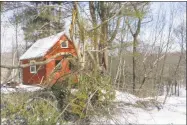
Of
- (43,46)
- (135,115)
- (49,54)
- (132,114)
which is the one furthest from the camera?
(43,46)

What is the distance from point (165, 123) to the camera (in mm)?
9078

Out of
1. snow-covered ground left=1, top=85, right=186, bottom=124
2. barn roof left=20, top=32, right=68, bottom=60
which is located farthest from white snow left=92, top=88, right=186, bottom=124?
barn roof left=20, top=32, right=68, bottom=60

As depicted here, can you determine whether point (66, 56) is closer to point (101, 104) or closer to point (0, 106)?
point (101, 104)

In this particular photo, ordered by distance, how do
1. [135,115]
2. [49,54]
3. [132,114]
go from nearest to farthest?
[132,114] → [135,115] → [49,54]

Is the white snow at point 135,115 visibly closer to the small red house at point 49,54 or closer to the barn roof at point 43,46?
the small red house at point 49,54

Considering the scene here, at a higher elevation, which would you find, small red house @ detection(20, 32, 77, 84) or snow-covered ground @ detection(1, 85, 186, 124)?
small red house @ detection(20, 32, 77, 84)

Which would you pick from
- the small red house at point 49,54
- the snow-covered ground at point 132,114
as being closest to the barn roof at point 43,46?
the small red house at point 49,54

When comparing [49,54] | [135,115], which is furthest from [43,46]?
[135,115]

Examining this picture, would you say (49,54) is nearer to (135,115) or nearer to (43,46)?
(43,46)

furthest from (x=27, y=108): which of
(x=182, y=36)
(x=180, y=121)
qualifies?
(x=182, y=36)

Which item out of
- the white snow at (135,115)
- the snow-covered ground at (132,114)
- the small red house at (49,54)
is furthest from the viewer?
the small red house at (49,54)

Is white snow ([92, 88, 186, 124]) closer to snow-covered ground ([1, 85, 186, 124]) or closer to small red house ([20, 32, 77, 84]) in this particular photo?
snow-covered ground ([1, 85, 186, 124])

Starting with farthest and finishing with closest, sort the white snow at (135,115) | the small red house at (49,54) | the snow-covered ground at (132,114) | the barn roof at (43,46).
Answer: the barn roof at (43,46)
the small red house at (49,54)
the white snow at (135,115)
the snow-covered ground at (132,114)

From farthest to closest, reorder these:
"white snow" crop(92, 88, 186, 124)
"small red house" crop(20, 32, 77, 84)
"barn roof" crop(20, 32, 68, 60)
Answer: "barn roof" crop(20, 32, 68, 60)
"small red house" crop(20, 32, 77, 84)
"white snow" crop(92, 88, 186, 124)
